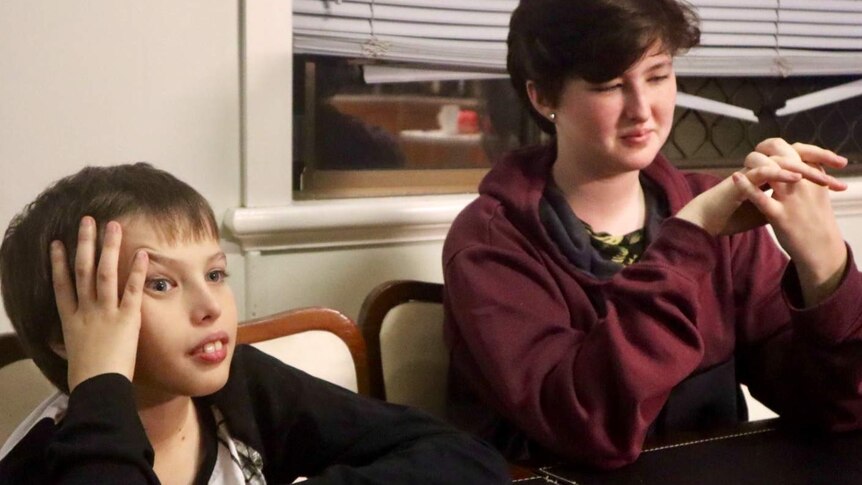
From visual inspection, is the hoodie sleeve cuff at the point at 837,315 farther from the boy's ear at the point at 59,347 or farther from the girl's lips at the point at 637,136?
the boy's ear at the point at 59,347

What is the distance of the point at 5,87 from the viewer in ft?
4.54

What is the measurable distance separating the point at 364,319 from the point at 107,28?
22.3 inches

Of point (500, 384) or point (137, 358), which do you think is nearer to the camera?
point (137, 358)

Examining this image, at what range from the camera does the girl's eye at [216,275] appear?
99 cm

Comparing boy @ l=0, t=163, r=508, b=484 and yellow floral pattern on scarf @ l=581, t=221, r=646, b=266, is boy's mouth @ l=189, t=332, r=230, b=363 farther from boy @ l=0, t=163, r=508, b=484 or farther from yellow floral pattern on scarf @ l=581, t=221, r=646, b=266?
yellow floral pattern on scarf @ l=581, t=221, r=646, b=266

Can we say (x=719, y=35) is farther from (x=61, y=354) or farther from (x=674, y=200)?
(x=61, y=354)

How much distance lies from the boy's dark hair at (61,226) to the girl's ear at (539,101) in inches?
24.6

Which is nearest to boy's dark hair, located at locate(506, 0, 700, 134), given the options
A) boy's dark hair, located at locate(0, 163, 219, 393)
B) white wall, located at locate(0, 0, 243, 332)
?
Answer: white wall, located at locate(0, 0, 243, 332)

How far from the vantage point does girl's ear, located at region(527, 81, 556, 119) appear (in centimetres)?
147

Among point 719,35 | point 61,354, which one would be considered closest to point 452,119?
point 719,35

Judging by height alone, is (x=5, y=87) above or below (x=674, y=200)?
above

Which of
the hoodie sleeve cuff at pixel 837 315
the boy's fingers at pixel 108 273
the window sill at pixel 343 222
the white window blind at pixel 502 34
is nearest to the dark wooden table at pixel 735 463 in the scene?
the hoodie sleeve cuff at pixel 837 315

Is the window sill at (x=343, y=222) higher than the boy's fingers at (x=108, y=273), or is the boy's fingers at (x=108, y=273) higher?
the boy's fingers at (x=108, y=273)

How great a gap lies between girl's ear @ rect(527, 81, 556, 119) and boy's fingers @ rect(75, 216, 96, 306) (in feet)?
2.46
